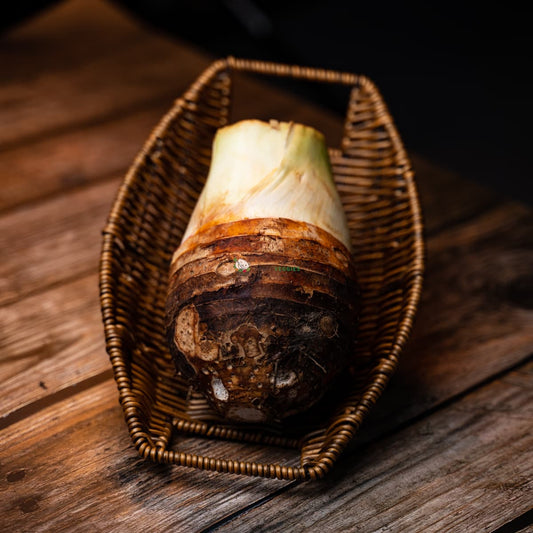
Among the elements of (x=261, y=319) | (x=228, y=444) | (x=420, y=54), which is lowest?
(x=420, y=54)

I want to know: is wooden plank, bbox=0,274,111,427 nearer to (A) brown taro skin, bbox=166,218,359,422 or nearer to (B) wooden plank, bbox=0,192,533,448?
(B) wooden plank, bbox=0,192,533,448

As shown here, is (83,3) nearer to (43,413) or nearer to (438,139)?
(438,139)

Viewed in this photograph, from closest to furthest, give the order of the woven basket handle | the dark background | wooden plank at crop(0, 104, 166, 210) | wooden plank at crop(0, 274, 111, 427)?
wooden plank at crop(0, 274, 111, 427) < the woven basket handle < wooden plank at crop(0, 104, 166, 210) < the dark background

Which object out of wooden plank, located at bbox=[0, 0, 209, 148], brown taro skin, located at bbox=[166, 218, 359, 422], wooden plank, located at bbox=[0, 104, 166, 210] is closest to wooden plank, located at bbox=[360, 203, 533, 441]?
brown taro skin, located at bbox=[166, 218, 359, 422]

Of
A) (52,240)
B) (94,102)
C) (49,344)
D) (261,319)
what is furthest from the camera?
(94,102)

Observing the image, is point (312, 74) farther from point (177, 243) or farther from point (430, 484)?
point (430, 484)

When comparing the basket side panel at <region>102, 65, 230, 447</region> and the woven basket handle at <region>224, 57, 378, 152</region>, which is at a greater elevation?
the woven basket handle at <region>224, 57, 378, 152</region>

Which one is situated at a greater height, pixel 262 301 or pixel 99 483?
pixel 262 301

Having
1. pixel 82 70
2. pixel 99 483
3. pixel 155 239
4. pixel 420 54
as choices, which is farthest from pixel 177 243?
pixel 420 54
